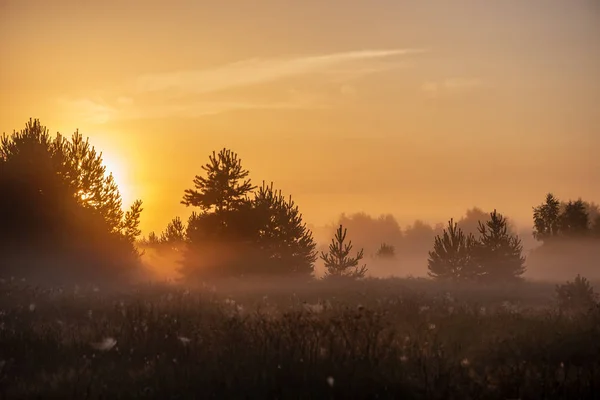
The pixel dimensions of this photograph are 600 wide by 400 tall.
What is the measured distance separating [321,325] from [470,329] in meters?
4.28

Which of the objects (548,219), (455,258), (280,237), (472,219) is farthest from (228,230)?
(472,219)

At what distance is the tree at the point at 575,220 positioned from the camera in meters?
61.9

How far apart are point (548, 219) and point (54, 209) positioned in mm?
49954

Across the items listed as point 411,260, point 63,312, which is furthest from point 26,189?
point 411,260

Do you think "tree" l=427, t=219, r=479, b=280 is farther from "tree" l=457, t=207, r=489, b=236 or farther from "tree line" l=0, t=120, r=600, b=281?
"tree" l=457, t=207, r=489, b=236

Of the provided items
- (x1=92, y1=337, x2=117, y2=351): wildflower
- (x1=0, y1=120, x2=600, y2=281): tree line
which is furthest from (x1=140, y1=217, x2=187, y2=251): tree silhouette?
(x1=92, y1=337, x2=117, y2=351): wildflower

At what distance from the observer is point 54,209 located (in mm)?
32656

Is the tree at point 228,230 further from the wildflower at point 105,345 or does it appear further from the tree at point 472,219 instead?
the tree at point 472,219

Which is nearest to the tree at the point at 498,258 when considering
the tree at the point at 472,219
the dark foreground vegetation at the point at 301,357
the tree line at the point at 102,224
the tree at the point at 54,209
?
the tree line at the point at 102,224

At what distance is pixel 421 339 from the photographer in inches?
434

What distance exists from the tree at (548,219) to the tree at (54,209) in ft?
144

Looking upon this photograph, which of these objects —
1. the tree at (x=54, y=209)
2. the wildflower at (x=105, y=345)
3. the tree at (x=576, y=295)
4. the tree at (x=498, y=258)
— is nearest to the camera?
the wildflower at (x=105, y=345)

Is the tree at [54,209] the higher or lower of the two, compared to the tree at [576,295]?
higher

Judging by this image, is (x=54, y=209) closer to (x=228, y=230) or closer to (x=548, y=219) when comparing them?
(x=228, y=230)
